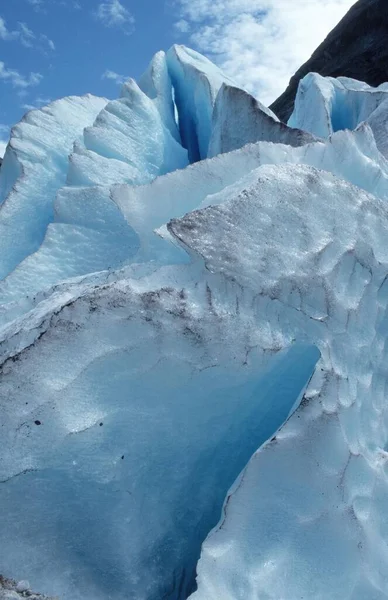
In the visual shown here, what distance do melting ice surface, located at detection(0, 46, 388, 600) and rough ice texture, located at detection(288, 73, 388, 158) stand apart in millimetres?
2049

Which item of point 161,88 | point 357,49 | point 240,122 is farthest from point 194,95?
point 357,49

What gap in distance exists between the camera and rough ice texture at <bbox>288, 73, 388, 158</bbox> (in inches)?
134

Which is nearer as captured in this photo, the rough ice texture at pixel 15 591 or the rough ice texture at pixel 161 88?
the rough ice texture at pixel 15 591

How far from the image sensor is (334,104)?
378cm

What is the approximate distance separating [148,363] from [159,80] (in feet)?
8.27

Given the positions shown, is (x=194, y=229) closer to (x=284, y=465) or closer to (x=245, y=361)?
(x=245, y=361)

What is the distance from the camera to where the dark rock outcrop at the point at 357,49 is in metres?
11.0

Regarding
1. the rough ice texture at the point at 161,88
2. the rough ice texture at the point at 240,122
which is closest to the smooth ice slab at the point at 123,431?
the rough ice texture at the point at 240,122

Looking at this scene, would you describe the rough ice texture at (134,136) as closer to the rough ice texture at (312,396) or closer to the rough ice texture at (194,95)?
the rough ice texture at (194,95)

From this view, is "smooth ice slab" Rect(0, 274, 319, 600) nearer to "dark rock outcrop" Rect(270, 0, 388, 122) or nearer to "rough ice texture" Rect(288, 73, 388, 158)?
"rough ice texture" Rect(288, 73, 388, 158)

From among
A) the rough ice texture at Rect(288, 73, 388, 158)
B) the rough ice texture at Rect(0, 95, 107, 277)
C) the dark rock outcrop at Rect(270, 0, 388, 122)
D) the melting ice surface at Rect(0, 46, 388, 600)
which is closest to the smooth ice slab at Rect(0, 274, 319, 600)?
the melting ice surface at Rect(0, 46, 388, 600)

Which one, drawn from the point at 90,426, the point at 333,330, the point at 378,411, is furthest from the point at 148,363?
the point at 378,411

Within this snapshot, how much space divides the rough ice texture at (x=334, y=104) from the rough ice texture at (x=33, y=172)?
1.44m

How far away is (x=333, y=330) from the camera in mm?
1295
